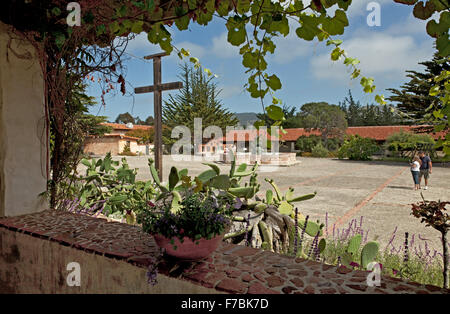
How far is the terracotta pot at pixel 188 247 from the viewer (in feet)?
4.50

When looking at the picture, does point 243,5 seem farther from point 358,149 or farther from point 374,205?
point 358,149

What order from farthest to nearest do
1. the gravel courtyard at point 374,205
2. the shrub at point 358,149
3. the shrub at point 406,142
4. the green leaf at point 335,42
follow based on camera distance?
1. the shrub at point 406,142
2. the shrub at point 358,149
3. the gravel courtyard at point 374,205
4. the green leaf at point 335,42

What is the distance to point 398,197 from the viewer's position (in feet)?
24.4

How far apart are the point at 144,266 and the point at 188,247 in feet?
0.68

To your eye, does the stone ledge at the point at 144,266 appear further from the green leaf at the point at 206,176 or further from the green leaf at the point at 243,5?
the green leaf at the point at 243,5

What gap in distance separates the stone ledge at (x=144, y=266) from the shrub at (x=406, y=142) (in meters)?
24.4

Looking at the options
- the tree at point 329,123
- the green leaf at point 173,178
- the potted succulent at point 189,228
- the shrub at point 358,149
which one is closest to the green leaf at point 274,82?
the potted succulent at point 189,228

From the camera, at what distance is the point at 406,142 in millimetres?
23672

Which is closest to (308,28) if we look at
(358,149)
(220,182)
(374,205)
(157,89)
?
(220,182)

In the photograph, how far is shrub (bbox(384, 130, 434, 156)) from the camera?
2236cm

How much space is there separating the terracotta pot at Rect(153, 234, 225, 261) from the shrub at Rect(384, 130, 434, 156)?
24635 millimetres

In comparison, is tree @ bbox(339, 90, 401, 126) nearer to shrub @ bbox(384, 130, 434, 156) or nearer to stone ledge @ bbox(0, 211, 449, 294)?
shrub @ bbox(384, 130, 434, 156)

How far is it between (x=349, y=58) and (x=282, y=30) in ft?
2.68
